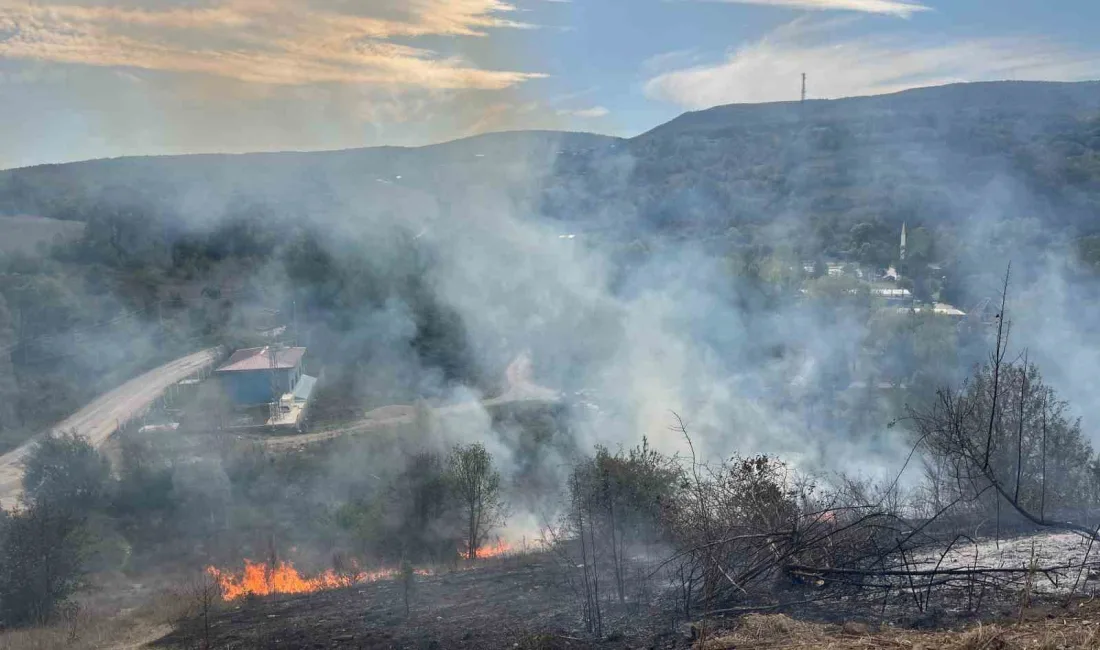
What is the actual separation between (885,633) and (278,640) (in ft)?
23.1

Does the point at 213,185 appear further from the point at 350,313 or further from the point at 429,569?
the point at 429,569

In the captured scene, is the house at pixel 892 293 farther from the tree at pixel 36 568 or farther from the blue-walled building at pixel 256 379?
the tree at pixel 36 568

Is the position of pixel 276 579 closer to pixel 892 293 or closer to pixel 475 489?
pixel 475 489

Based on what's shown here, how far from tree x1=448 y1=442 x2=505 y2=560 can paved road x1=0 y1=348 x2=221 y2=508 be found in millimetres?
11624

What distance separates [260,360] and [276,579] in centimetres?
1564

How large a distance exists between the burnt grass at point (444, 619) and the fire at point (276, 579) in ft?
9.55

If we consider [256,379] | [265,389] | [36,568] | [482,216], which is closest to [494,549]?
[36,568]

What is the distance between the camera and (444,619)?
8.91 metres

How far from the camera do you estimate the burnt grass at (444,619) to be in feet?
23.4

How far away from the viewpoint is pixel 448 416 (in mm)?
29031

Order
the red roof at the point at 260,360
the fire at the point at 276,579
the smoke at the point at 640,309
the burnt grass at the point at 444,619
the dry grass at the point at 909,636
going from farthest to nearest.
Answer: the red roof at the point at 260,360 < the smoke at the point at 640,309 < the fire at the point at 276,579 < the burnt grass at the point at 444,619 < the dry grass at the point at 909,636

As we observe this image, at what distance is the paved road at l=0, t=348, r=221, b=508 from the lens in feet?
66.4

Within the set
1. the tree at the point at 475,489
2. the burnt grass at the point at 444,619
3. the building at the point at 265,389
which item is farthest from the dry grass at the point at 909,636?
the building at the point at 265,389

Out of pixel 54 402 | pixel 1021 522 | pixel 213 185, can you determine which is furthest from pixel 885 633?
pixel 213 185
